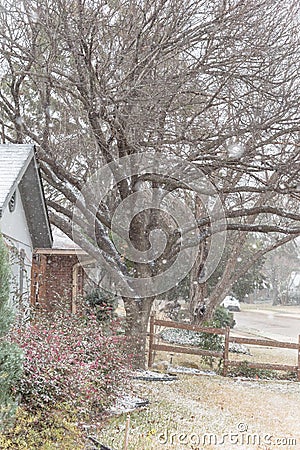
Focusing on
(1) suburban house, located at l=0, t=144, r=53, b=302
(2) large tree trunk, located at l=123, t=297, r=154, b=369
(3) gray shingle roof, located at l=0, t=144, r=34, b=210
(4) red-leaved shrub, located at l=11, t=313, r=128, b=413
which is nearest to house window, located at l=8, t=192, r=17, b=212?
(1) suburban house, located at l=0, t=144, r=53, b=302

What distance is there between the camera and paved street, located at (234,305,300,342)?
1041 inches

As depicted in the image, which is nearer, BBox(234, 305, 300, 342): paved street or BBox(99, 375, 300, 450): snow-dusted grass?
BBox(99, 375, 300, 450): snow-dusted grass

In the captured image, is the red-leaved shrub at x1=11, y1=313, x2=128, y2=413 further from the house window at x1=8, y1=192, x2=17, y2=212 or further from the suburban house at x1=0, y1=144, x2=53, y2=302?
the house window at x1=8, y1=192, x2=17, y2=212

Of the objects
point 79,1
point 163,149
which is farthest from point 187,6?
point 163,149

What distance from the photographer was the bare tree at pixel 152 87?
358 inches

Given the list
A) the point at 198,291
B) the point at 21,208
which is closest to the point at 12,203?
the point at 21,208

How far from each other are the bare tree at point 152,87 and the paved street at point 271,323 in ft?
49.1

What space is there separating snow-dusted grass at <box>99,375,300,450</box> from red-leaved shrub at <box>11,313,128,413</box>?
1.71 ft

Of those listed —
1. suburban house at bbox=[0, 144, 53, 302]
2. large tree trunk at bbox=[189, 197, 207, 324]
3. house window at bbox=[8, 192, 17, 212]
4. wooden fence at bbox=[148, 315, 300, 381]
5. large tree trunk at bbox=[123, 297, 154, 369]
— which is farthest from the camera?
large tree trunk at bbox=[189, 197, 207, 324]

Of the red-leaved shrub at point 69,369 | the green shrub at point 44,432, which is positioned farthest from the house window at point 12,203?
the green shrub at point 44,432

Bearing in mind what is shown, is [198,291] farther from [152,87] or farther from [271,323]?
[271,323]

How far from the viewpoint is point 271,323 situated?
31953 millimetres

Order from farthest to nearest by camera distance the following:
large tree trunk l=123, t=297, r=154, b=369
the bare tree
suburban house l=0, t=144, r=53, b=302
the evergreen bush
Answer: large tree trunk l=123, t=297, r=154, b=369 < the bare tree < suburban house l=0, t=144, r=53, b=302 < the evergreen bush

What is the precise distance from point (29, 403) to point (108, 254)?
245 inches
